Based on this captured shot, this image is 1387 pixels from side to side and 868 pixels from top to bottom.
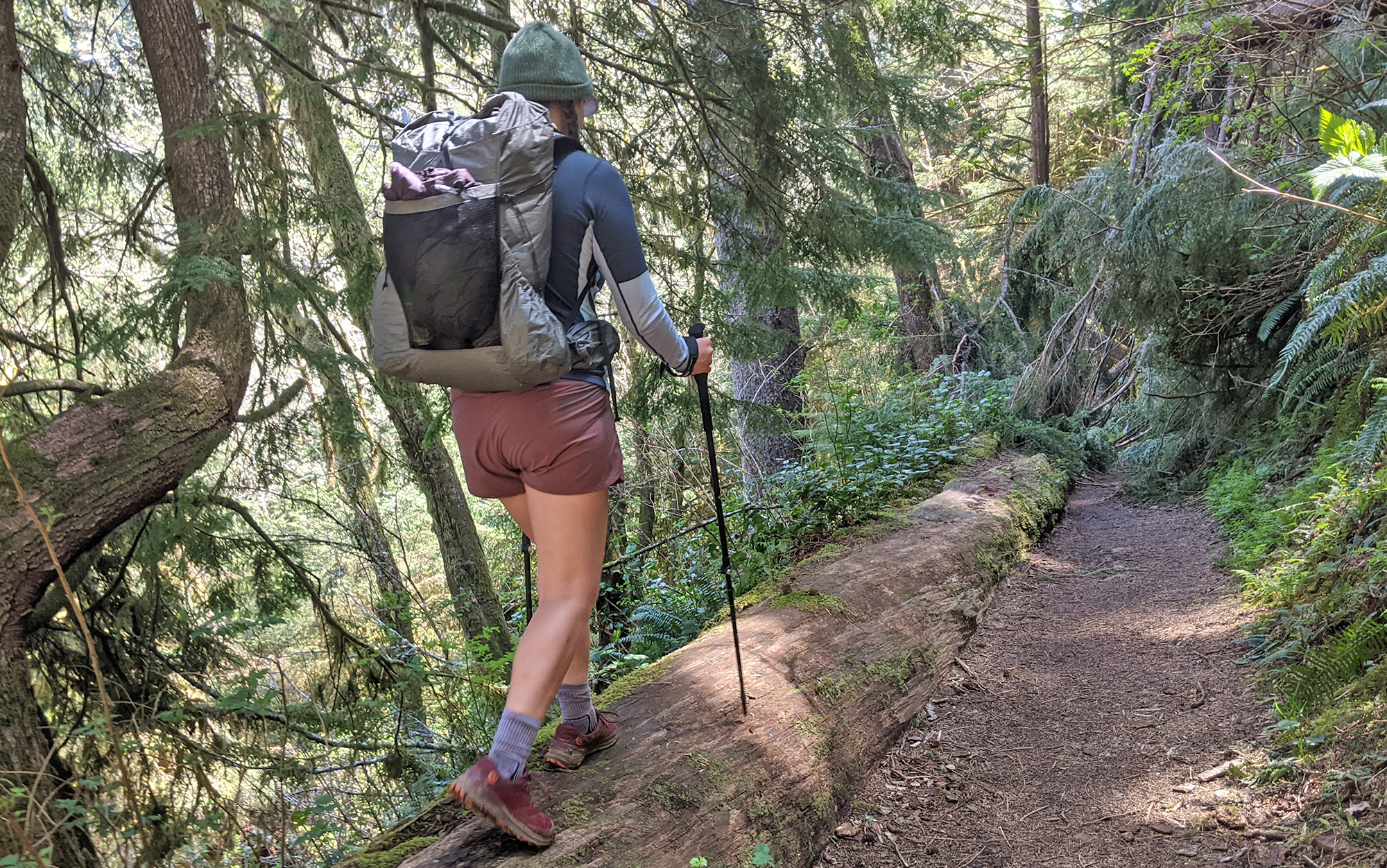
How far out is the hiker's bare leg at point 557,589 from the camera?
101 inches

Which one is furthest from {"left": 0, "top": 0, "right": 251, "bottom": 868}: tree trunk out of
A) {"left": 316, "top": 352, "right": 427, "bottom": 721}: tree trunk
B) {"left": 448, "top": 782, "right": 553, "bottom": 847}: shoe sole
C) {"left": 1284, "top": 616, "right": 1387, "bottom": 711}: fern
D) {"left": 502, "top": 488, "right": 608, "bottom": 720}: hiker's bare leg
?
{"left": 1284, "top": 616, "right": 1387, "bottom": 711}: fern

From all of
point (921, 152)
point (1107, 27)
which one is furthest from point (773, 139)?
point (921, 152)

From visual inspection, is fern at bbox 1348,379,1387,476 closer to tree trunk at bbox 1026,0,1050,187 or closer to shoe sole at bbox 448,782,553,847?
shoe sole at bbox 448,782,553,847

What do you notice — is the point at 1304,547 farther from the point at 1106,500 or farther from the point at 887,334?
the point at 887,334

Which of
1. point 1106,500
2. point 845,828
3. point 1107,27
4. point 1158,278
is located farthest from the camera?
point 1107,27

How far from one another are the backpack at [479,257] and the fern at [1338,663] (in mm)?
3041

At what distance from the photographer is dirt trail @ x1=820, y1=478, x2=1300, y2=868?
293 centimetres

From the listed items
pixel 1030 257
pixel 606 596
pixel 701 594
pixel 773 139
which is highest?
pixel 773 139

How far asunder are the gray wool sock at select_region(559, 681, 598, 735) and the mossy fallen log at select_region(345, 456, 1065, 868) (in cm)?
14

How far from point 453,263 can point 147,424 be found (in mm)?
1819

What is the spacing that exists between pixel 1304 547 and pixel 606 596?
5040 millimetres

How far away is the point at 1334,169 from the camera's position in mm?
2457

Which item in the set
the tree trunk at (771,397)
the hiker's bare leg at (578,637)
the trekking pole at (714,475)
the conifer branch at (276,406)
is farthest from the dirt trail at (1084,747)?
the tree trunk at (771,397)

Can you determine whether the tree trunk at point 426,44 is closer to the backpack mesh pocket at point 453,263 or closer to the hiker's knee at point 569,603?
the backpack mesh pocket at point 453,263
